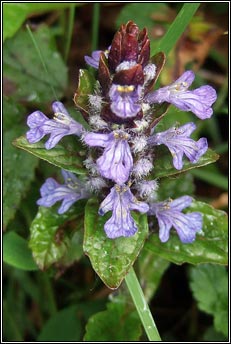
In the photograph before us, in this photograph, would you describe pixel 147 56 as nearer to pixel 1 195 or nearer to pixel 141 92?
pixel 141 92

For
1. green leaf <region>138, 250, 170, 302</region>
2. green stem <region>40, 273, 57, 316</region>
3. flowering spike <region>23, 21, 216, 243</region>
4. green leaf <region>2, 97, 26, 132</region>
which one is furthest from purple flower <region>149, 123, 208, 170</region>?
green stem <region>40, 273, 57, 316</region>

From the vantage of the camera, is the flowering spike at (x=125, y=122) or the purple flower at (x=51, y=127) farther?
the purple flower at (x=51, y=127)

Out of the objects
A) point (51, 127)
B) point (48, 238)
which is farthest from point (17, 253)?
point (51, 127)

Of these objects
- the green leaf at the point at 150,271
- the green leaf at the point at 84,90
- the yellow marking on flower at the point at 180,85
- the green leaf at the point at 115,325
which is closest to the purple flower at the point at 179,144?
the yellow marking on flower at the point at 180,85

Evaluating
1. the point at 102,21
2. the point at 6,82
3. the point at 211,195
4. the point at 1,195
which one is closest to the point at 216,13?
the point at 102,21

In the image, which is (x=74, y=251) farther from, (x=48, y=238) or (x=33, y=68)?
(x=33, y=68)

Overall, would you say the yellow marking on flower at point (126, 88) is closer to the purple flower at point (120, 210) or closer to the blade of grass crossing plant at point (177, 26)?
the purple flower at point (120, 210)

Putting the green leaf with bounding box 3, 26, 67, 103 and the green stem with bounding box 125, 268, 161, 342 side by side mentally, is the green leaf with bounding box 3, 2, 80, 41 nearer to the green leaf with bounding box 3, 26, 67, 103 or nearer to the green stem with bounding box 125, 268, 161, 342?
the green leaf with bounding box 3, 26, 67, 103
